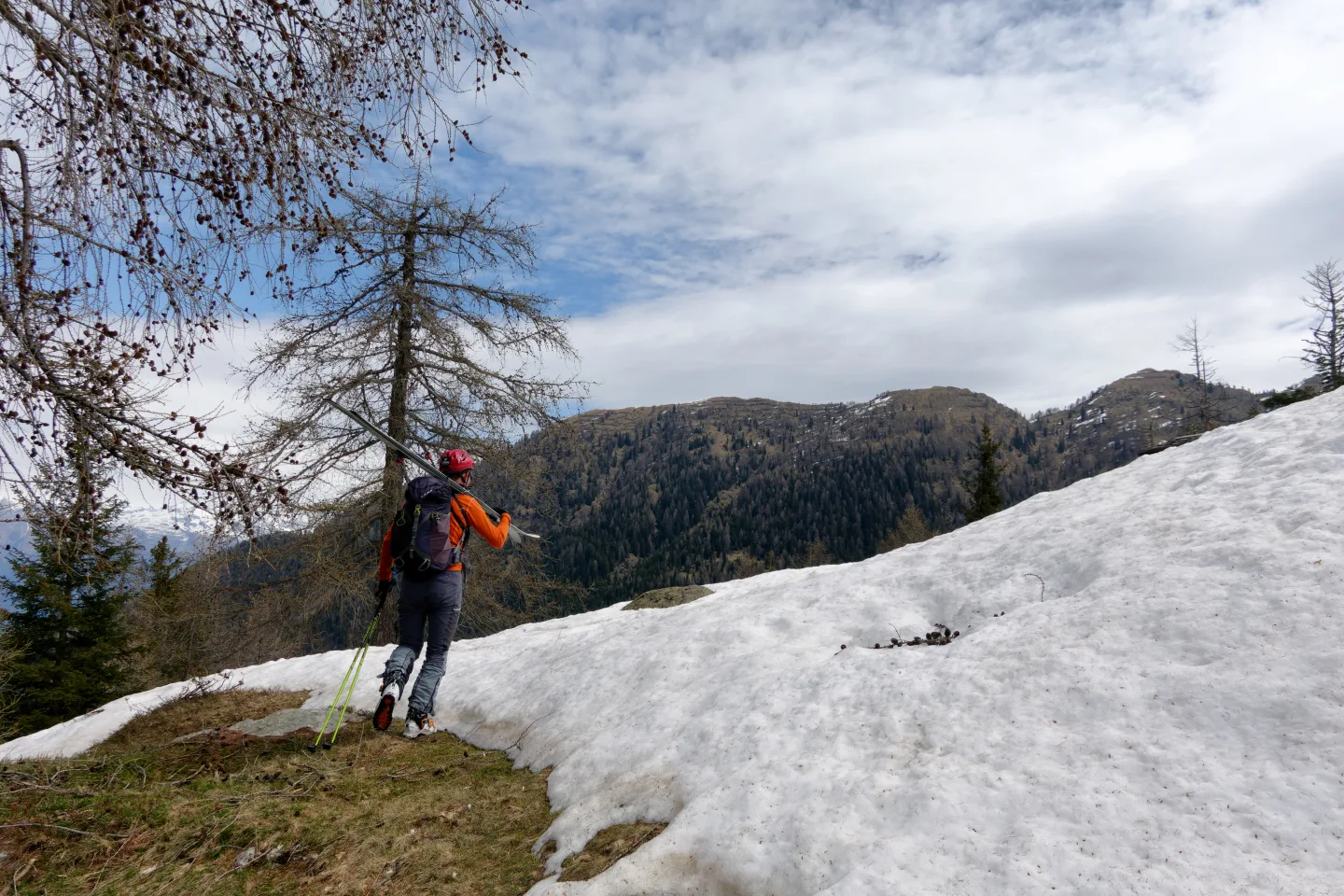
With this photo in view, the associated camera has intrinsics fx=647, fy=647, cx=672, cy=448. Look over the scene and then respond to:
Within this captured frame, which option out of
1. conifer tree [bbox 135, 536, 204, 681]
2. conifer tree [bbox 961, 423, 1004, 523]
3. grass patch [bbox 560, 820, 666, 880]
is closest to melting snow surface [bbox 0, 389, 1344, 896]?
grass patch [bbox 560, 820, 666, 880]

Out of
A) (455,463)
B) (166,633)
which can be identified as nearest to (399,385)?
(455,463)

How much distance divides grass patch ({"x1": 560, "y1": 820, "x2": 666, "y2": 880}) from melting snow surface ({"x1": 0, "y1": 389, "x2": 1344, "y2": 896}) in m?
0.14

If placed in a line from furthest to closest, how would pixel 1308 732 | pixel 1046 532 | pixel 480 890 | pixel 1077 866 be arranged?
1. pixel 1046 532
2. pixel 480 890
3. pixel 1308 732
4. pixel 1077 866

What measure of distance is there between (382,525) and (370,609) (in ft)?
6.79

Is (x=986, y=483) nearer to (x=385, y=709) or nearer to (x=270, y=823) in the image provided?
(x=385, y=709)

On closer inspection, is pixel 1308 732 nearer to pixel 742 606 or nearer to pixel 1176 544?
pixel 1176 544

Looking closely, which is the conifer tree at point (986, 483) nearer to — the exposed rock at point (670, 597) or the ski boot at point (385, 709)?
the exposed rock at point (670, 597)

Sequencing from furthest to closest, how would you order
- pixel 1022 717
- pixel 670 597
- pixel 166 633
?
pixel 166 633
pixel 670 597
pixel 1022 717

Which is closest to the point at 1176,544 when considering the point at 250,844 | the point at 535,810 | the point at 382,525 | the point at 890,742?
the point at 890,742

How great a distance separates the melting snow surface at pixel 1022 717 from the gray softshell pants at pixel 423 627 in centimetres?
79

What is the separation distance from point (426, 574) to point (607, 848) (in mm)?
3800

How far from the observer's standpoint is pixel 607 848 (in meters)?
4.34

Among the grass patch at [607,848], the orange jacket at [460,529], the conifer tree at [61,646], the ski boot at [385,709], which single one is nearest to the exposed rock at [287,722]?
the ski boot at [385,709]

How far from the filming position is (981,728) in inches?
170
